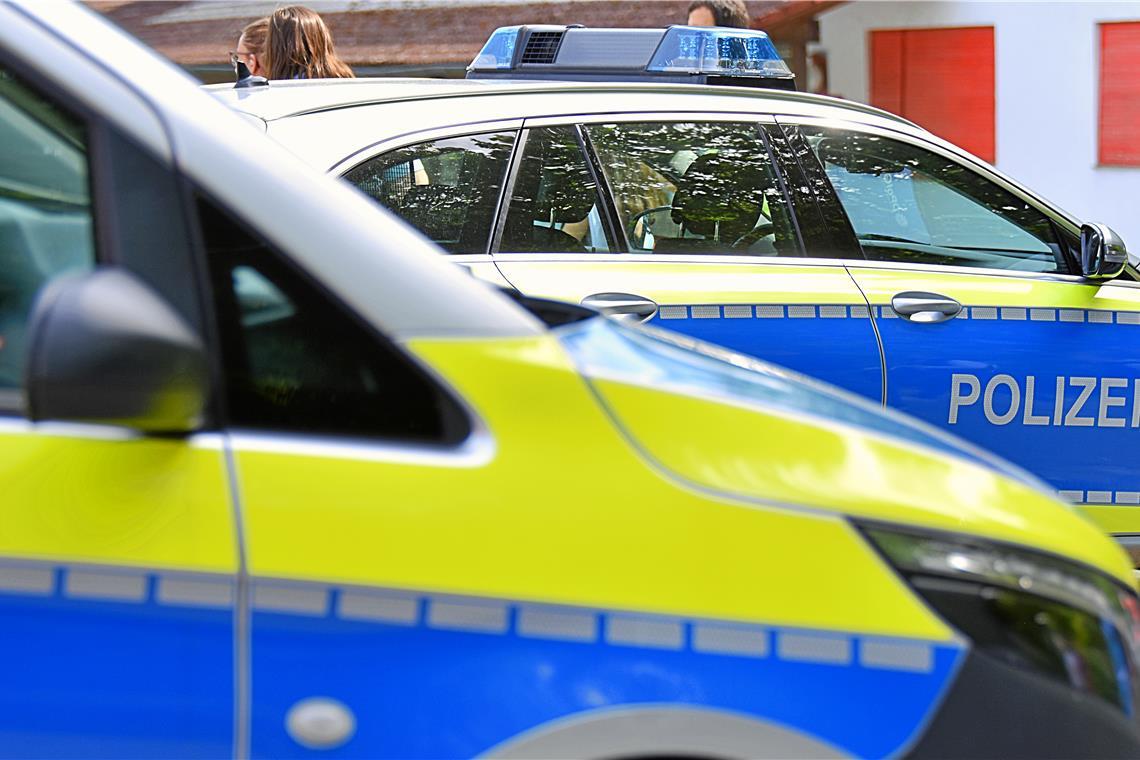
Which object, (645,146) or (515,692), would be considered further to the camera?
(645,146)

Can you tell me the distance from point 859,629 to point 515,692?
1.36 ft

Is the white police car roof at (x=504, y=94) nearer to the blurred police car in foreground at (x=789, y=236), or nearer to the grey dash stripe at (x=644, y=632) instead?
the blurred police car in foreground at (x=789, y=236)

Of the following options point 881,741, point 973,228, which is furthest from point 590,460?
point 973,228

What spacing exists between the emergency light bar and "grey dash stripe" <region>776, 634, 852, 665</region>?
10.9 ft

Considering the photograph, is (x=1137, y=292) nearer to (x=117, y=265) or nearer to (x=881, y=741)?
(x=881, y=741)

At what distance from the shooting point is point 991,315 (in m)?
4.28

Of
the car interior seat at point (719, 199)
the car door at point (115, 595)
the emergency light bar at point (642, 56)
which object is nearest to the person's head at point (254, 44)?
the emergency light bar at point (642, 56)

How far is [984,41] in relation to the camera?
13219 millimetres

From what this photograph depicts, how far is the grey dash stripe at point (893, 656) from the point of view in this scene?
5.66ft

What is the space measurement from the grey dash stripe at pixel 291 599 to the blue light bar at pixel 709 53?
3409 mm

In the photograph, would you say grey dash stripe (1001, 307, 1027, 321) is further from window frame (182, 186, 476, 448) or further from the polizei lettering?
window frame (182, 186, 476, 448)

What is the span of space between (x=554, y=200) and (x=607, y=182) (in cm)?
17

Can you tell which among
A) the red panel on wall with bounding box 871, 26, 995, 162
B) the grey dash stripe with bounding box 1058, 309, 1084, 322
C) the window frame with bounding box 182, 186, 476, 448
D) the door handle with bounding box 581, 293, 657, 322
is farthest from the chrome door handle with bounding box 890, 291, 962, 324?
the red panel on wall with bounding box 871, 26, 995, 162

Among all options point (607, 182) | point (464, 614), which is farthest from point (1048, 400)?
point (464, 614)
